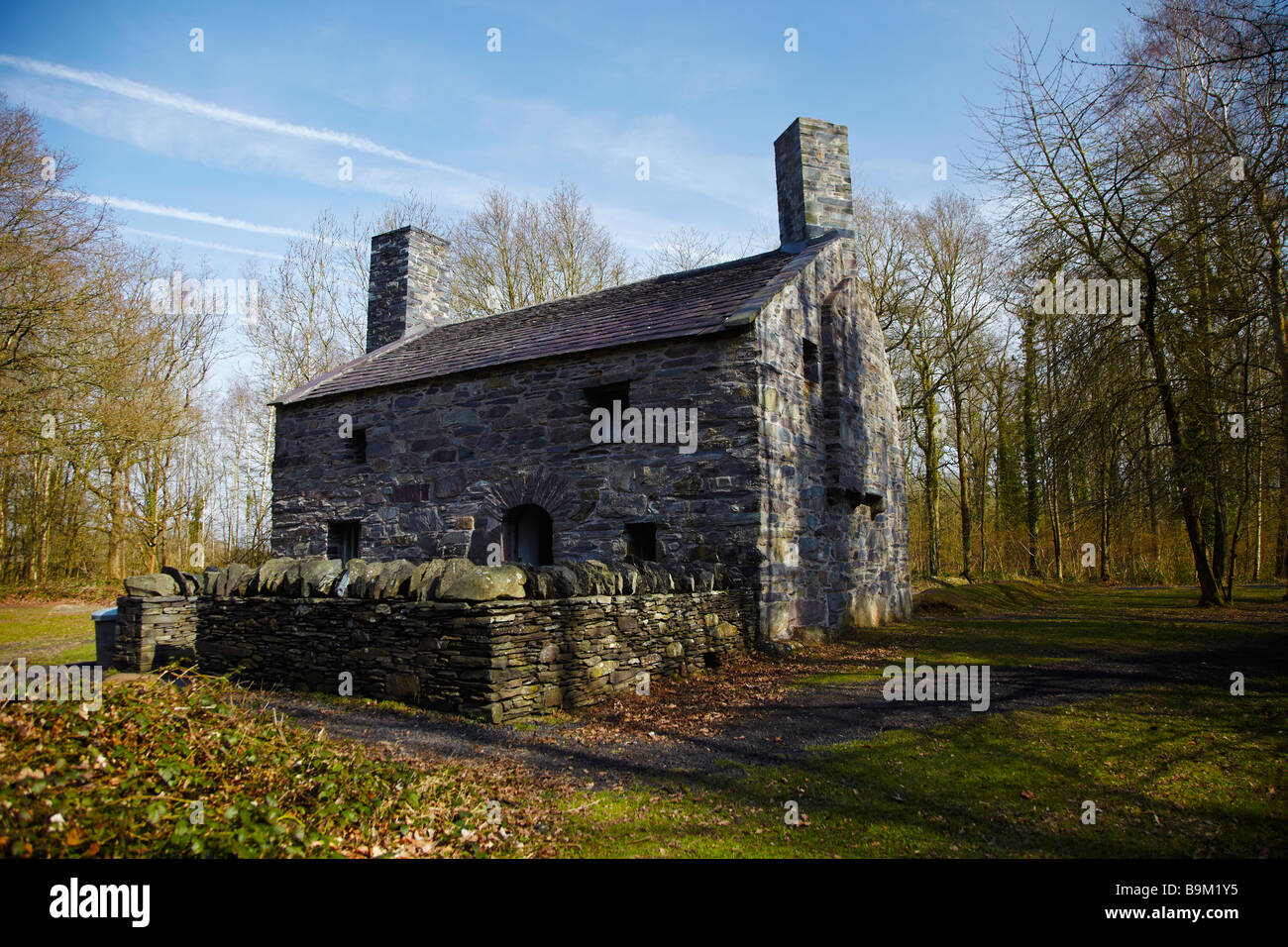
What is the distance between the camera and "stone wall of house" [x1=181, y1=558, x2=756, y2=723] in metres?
6.29

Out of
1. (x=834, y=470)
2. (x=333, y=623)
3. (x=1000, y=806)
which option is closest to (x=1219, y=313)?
(x=834, y=470)

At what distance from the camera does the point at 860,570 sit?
12.5m

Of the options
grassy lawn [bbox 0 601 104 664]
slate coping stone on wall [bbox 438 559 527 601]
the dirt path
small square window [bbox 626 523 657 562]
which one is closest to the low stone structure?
slate coping stone on wall [bbox 438 559 527 601]

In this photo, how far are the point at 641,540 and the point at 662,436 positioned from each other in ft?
5.29

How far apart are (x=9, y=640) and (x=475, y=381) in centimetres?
1002

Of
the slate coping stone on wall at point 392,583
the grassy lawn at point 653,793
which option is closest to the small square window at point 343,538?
the slate coping stone on wall at point 392,583

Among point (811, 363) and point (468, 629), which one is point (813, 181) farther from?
point (468, 629)

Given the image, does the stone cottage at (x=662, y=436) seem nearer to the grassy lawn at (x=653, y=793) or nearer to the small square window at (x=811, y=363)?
the small square window at (x=811, y=363)

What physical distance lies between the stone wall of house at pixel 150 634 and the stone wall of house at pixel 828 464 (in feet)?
26.2

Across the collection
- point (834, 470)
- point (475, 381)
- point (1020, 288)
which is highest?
point (1020, 288)

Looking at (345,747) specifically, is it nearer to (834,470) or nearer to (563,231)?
(834,470)

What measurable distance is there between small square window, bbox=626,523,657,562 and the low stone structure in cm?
150

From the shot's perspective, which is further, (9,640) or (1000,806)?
(9,640)

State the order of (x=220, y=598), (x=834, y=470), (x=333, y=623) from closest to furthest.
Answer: (x=333, y=623)
(x=220, y=598)
(x=834, y=470)
